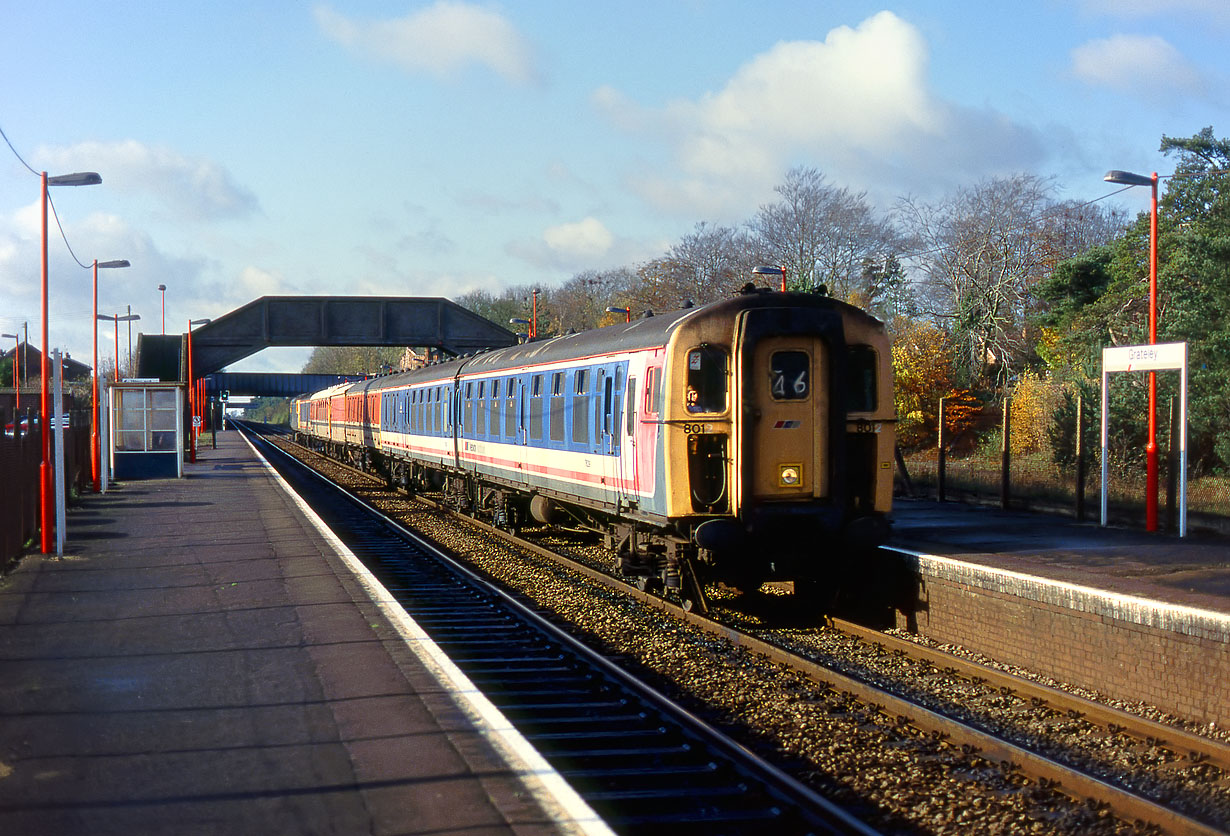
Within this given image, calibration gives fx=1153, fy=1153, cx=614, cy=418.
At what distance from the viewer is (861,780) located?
22.2ft

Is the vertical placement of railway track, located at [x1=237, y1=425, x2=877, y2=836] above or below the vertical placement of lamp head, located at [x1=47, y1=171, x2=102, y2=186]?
below

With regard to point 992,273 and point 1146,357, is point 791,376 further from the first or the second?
point 992,273

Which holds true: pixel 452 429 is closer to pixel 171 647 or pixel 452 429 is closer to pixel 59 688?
pixel 171 647

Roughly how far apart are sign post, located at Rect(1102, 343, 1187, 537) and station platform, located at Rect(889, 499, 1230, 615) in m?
0.41

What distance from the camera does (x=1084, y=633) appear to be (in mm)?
8938

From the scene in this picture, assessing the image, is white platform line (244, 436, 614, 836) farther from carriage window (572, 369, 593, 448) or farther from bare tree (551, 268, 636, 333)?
bare tree (551, 268, 636, 333)

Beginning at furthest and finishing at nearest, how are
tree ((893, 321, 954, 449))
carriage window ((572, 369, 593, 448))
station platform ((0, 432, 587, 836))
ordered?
1. tree ((893, 321, 954, 449))
2. carriage window ((572, 369, 593, 448))
3. station platform ((0, 432, 587, 836))

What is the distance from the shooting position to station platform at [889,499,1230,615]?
9.70 metres

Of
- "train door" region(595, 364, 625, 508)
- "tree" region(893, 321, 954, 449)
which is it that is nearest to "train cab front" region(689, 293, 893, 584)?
"train door" region(595, 364, 625, 508)

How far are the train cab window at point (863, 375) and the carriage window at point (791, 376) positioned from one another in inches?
21.1

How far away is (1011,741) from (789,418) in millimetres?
4299

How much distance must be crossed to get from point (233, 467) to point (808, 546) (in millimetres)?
31066

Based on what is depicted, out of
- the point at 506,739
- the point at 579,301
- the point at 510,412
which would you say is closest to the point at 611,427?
the point at 510,412

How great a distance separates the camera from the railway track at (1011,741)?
6.12m
